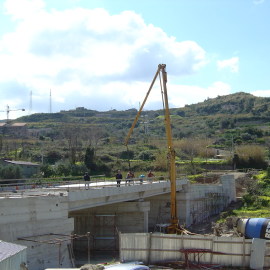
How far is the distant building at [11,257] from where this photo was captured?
1669cm

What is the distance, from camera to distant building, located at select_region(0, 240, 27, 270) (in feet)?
54.7

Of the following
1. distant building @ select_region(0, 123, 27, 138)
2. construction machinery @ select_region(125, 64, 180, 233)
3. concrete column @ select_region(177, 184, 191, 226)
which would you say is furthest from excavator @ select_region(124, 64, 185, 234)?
distant building @ select_region(0, 123, 27, 138)

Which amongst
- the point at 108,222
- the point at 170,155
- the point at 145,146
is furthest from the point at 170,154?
the point at 145,146

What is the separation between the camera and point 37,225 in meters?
26.3

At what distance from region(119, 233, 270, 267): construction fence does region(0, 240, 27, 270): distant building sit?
5.94 m

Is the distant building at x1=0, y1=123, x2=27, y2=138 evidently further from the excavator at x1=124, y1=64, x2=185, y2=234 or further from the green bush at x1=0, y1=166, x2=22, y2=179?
the excavator at x1=124, y1=64, x2=185, y2=234

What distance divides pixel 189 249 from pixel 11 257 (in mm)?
9123

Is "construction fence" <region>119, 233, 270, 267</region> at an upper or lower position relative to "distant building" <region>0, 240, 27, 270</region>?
lower

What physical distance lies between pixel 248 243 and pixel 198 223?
2613 cm

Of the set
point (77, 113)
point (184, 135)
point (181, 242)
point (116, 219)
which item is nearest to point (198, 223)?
point (116, 219)

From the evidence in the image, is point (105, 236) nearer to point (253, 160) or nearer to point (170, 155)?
point (170, 155)

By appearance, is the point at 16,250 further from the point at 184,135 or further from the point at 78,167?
the point at 184,135

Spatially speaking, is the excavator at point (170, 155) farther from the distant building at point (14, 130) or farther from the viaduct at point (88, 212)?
the distant building at point (14, 130)

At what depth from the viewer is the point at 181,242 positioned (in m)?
23.5
